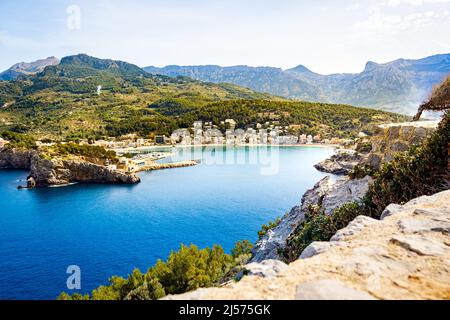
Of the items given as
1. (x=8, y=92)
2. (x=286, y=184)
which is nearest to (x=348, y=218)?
(x=286, y=184)

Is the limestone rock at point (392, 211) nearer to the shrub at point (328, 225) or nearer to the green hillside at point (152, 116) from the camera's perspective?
the shrub at point (328, 225)

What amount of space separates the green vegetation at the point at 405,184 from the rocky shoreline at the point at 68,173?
145 feet

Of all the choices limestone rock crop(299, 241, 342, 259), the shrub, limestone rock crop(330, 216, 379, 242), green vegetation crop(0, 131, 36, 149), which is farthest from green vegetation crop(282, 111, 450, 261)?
green vegetation crop(0, 131, 36, 149)

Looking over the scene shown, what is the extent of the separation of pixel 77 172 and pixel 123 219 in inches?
898

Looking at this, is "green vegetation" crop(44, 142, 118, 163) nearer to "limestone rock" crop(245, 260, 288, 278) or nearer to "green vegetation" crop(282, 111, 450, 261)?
"green vegetation" crop(282, 111, 450, 261)

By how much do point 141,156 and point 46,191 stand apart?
96.1ft

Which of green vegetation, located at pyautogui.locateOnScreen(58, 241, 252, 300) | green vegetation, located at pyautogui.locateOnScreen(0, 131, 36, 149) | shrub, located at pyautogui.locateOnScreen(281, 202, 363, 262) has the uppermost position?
green vegetation, located at pyautogui.locateOnScreen(0, 131, 36, 149)

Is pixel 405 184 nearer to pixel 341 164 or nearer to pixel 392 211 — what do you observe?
pixel 392 211

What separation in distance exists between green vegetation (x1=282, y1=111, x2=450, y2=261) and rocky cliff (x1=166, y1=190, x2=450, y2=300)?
5713 mm

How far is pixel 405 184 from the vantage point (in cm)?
1173

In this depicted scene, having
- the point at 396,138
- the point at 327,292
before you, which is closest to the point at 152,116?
the point at 396,138

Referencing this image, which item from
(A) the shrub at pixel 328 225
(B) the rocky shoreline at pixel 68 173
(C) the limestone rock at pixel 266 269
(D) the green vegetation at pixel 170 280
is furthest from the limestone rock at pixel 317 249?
(B) the rocky shoreline at pixel 68 173

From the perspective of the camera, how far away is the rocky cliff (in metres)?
3.99
